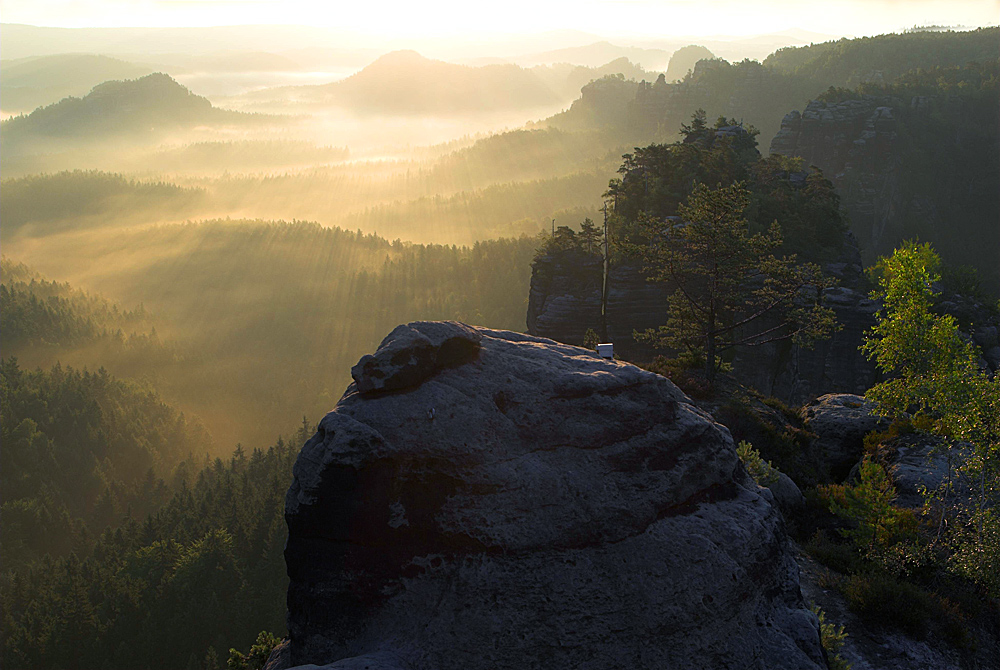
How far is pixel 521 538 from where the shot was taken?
13.8 m

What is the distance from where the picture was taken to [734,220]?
36938 mm

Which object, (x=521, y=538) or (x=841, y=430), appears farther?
(x=841, y=430)

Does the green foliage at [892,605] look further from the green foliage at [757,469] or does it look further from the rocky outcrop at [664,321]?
the rocky outcrop at [664,321]

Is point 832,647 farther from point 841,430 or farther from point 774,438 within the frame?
point 841,430

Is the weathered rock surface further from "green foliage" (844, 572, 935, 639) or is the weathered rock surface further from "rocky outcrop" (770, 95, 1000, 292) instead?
"rocky outcrop" (770, 95, 1000, 292)

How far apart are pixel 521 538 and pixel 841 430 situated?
2785cm

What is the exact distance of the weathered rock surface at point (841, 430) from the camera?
3322cm

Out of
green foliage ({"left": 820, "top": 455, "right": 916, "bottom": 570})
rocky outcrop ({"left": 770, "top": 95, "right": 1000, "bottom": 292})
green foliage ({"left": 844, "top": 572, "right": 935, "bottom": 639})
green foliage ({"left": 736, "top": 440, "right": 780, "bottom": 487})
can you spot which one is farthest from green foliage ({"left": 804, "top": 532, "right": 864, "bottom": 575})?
rocky outcrop ({"left": 770, "top": 95, "right": 1000, "bottom": 292})

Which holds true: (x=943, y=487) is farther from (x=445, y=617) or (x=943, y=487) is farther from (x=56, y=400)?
(x=56, y=400)

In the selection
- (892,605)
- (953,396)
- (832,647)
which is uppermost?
(953,396)

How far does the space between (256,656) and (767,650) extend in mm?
16761

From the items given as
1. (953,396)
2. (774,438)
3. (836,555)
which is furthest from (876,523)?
(774,438)

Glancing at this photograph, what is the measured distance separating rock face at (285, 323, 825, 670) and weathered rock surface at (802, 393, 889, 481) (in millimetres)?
20522

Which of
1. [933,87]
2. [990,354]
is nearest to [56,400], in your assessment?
[990,354]
